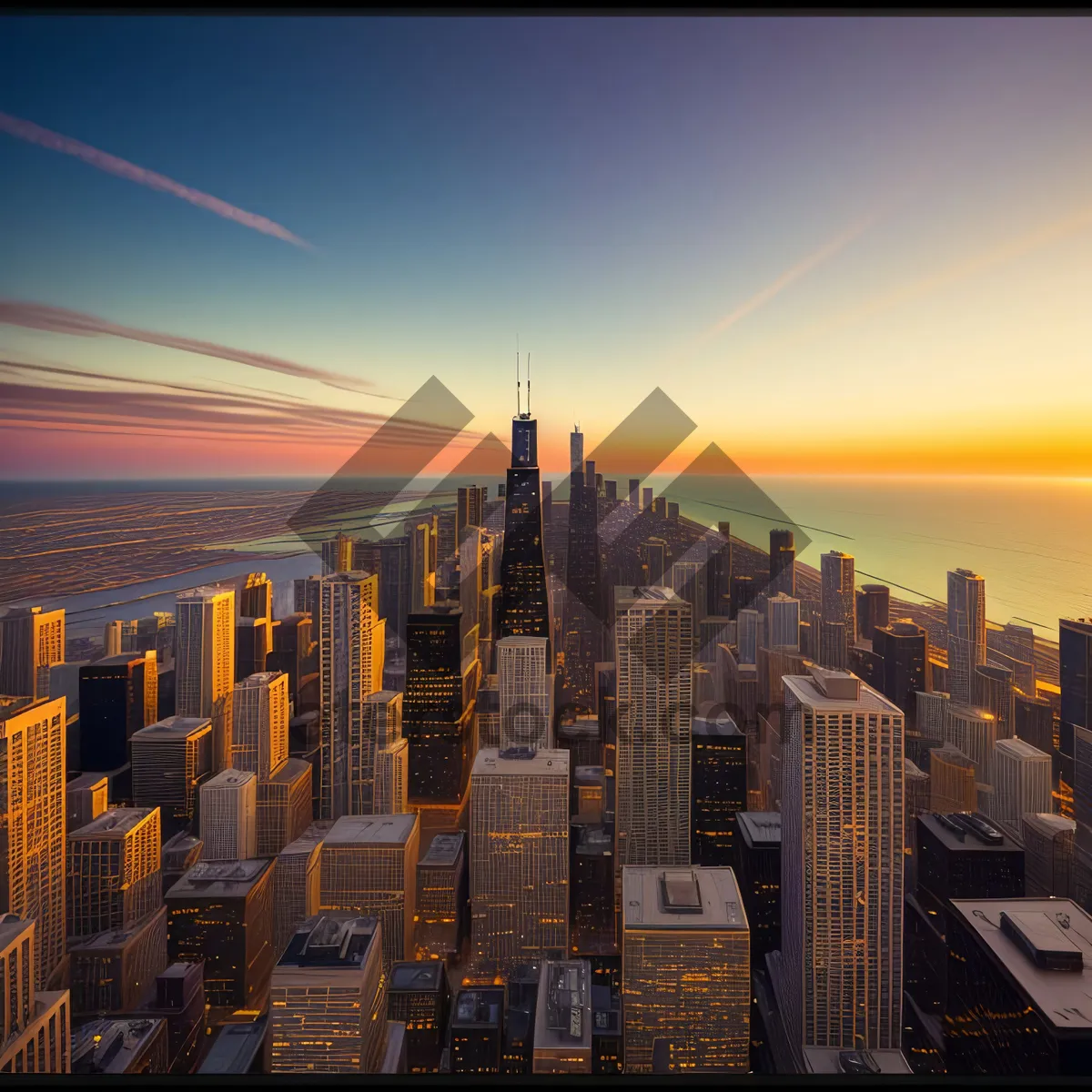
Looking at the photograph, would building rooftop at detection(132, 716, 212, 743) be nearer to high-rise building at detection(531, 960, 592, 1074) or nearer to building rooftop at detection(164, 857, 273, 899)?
building rooftop at detection(164, 857, 273, 899)

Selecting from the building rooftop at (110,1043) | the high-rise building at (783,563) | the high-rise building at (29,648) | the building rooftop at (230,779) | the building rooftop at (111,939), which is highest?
the high-rise building at (783,563)

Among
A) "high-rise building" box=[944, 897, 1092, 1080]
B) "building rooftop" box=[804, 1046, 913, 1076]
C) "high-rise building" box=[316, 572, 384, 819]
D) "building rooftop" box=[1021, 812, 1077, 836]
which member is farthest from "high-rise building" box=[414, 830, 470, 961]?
"building rooftop" box=[1021, 812, 1077, 836]

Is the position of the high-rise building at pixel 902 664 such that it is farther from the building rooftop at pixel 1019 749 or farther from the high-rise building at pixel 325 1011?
the high-rise building at pixel 325 1011

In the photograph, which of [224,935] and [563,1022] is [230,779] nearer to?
[224,935]

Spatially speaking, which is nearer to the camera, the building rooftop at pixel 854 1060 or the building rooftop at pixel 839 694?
the building rooftop at pixel 854 1060

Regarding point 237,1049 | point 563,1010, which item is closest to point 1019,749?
point 563,1010

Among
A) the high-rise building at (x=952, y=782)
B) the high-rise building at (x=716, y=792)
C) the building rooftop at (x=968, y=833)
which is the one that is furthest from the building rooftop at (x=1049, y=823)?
the high-rise building at (x=716, y=792)

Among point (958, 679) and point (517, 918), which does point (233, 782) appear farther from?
point (958, 679)
